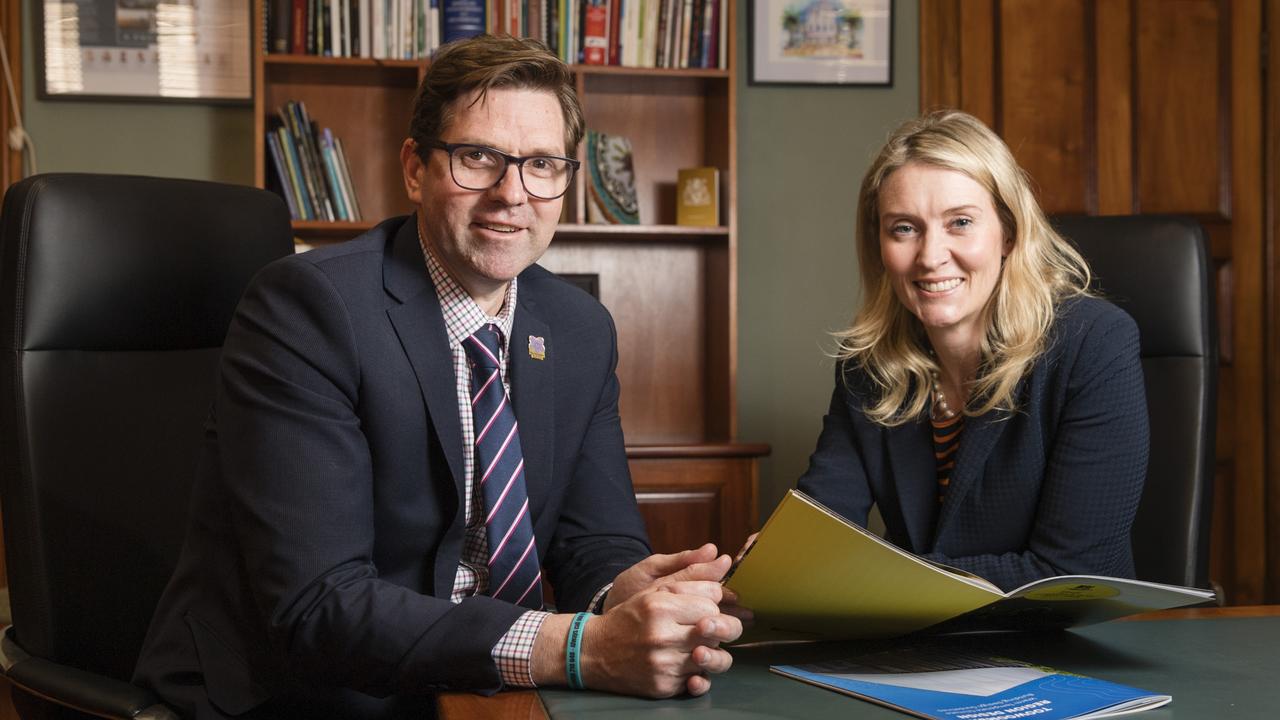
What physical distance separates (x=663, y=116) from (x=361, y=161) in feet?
2.84

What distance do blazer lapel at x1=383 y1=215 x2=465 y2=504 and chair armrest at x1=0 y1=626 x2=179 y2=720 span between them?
1.22ft

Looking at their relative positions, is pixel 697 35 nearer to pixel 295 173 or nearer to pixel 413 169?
pixel 295 173

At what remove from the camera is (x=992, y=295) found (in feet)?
5.52

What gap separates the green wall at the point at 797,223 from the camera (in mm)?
3307

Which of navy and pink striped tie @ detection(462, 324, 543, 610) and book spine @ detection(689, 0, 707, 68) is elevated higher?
book spine @ detection(689, 0, 707, 68)

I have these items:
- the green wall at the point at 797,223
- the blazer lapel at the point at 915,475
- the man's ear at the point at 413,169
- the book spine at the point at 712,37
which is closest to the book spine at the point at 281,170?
the book spine at the point at 712,37

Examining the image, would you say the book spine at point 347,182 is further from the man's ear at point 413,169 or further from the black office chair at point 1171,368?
the black office chair at point 1171,368

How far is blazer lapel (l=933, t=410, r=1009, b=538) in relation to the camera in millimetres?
1549

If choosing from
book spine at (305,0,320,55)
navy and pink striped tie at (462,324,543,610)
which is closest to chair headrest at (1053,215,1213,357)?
navy and pink striped tie at (462,324,543,610)

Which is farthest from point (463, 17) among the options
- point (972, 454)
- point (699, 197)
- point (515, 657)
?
point (515, 657)

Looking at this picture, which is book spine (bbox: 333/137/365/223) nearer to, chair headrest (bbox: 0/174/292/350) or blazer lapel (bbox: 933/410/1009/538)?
chair headrest (bbox: 0/174/292/350)

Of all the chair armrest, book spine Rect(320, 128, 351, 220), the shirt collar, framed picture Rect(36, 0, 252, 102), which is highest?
framed picture Rect(36, 0, 252, 102)

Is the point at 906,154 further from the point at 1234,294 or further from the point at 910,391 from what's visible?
the point at 1234,294

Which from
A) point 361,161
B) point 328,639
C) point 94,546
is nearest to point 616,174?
point 361,161
